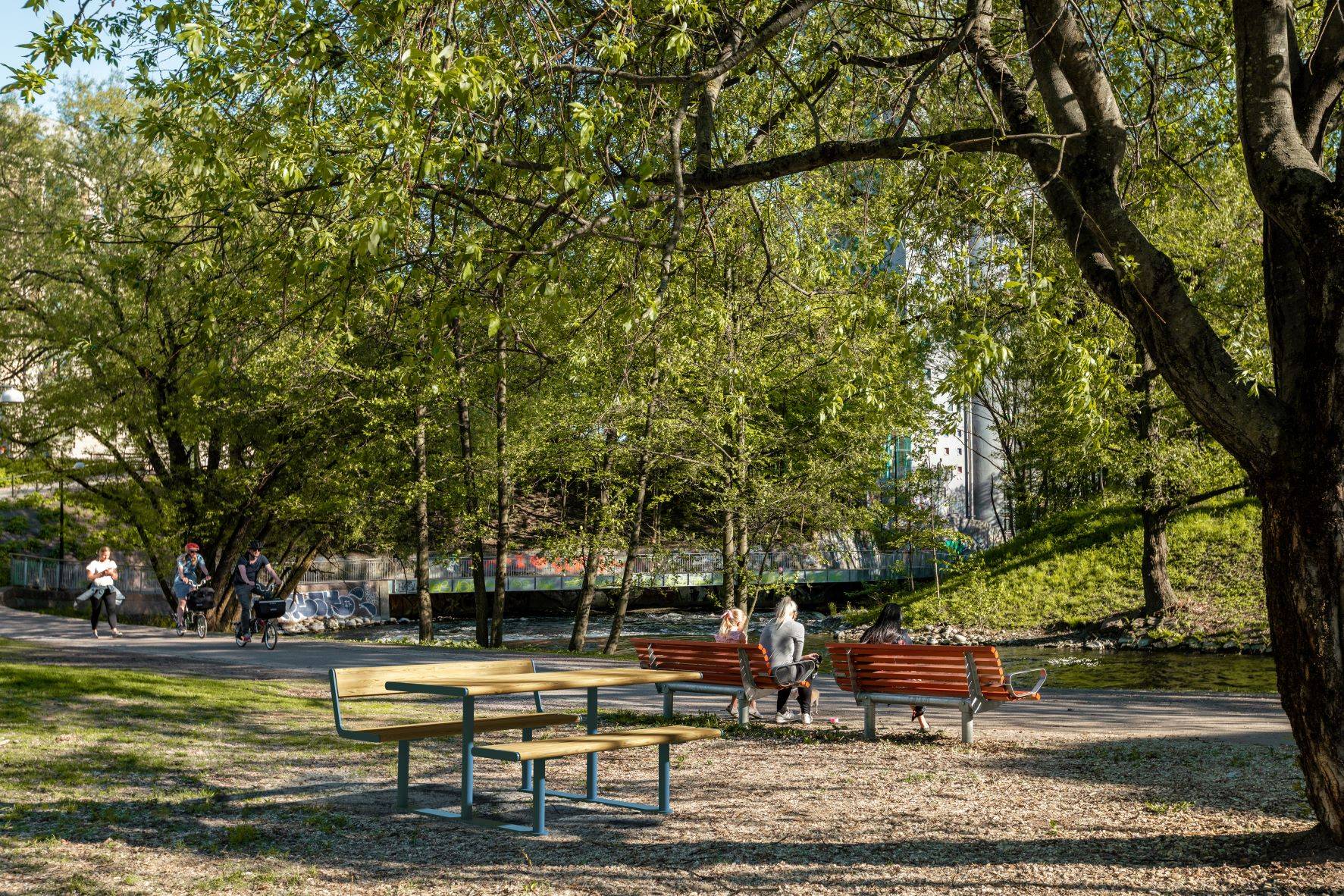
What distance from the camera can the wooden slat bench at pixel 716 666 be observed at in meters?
11.0

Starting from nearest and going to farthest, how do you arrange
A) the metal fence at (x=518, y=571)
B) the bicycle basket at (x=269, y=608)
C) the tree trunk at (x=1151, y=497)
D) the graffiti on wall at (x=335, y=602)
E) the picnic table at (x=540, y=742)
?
the picnic table at (x=540, y=742)
the bicycle basket at (x=269, y=608)
the tree trunk at (x=1151, y=497)
the metal fence at (x=518, y=571)
the graffiti on wall at (x=335, y=602)

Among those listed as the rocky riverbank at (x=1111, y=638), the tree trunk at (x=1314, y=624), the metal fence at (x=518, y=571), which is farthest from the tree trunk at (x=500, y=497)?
the tree trunk at (x=1314, y=624)

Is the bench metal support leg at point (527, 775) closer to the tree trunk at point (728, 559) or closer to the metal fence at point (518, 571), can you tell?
the tree trunk at point (728, 559)

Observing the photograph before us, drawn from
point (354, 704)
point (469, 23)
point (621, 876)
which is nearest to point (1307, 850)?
point (621, 876)

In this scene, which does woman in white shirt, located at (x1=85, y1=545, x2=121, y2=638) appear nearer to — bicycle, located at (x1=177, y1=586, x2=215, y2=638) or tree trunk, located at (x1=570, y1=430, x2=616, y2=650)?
bicycle, located at (x1=177, y1=586, x2=215, y2=638)

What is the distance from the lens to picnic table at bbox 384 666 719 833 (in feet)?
21.6

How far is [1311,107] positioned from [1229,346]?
1809 mm

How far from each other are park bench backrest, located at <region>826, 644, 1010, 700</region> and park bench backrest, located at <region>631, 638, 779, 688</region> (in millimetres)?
732

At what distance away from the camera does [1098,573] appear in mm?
31109

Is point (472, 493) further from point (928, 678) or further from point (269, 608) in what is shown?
point (928, 678)

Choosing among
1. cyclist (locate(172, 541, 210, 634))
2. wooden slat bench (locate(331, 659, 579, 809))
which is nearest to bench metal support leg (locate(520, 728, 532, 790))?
wooden slat bench (locate(331, 659, 579, 809))

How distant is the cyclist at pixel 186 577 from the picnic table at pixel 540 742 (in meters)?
17.0

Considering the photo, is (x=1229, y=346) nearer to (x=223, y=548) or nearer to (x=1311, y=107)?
(x=1311, y=107)

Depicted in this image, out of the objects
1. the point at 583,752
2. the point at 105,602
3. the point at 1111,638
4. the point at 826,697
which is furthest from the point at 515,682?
the point at 1111,638
